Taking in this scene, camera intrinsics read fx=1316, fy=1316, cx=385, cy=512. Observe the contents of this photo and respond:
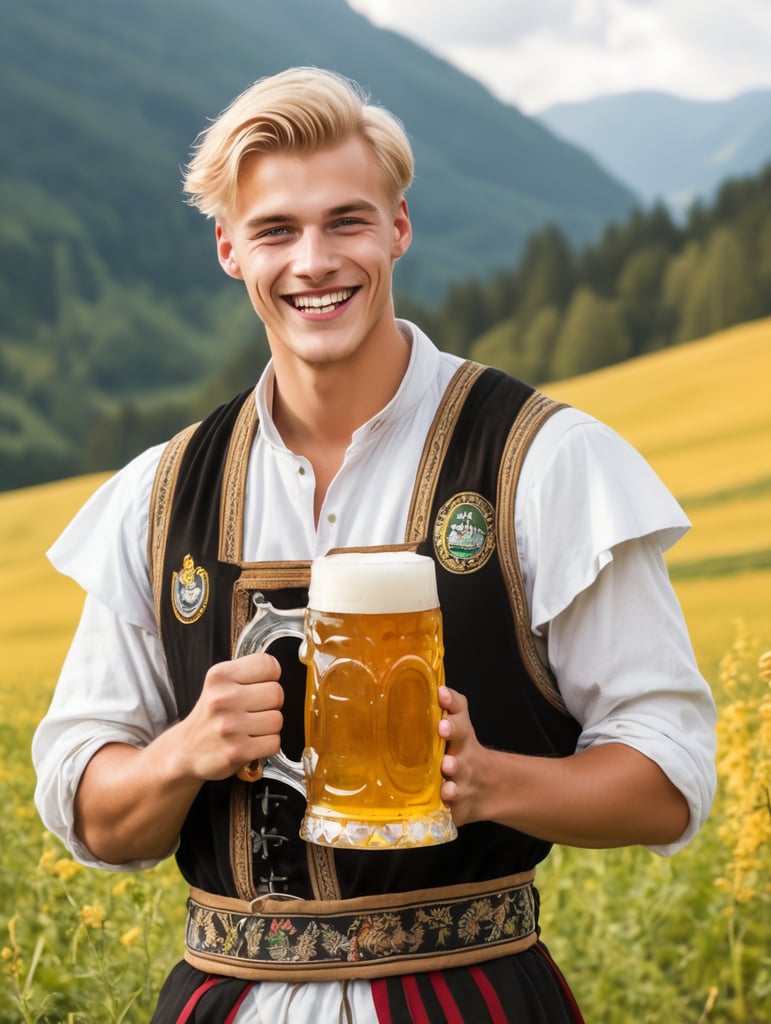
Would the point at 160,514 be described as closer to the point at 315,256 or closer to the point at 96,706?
the point at 96,706

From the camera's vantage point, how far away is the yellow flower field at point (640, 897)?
2.64 metres

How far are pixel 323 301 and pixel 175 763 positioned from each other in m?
0.57

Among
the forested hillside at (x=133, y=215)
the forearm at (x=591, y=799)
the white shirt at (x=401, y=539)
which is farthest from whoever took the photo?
the forested hillside at (x=133, y=215)

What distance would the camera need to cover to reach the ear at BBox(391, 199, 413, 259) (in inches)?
67.5

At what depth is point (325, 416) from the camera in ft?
5.62

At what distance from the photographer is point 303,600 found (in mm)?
1584

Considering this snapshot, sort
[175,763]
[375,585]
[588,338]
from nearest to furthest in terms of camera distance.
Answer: [375,585]
[175,763]
[588,338]

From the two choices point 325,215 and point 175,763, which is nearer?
point 175,763

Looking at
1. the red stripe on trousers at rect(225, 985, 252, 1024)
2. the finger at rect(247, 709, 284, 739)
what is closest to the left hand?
the finger at rect(247, 709, 284, 739)

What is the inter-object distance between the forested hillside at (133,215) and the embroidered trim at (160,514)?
26.3 ft

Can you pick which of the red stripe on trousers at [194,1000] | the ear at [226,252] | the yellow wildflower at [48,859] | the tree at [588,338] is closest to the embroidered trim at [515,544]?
the ear at [226,252]

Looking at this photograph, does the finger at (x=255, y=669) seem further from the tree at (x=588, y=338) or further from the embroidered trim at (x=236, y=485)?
the tree at (x=588, y=338)

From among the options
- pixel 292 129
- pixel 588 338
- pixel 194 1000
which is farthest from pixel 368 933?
pixel 588 338

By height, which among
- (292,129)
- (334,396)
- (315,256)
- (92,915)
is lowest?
(92,915)
